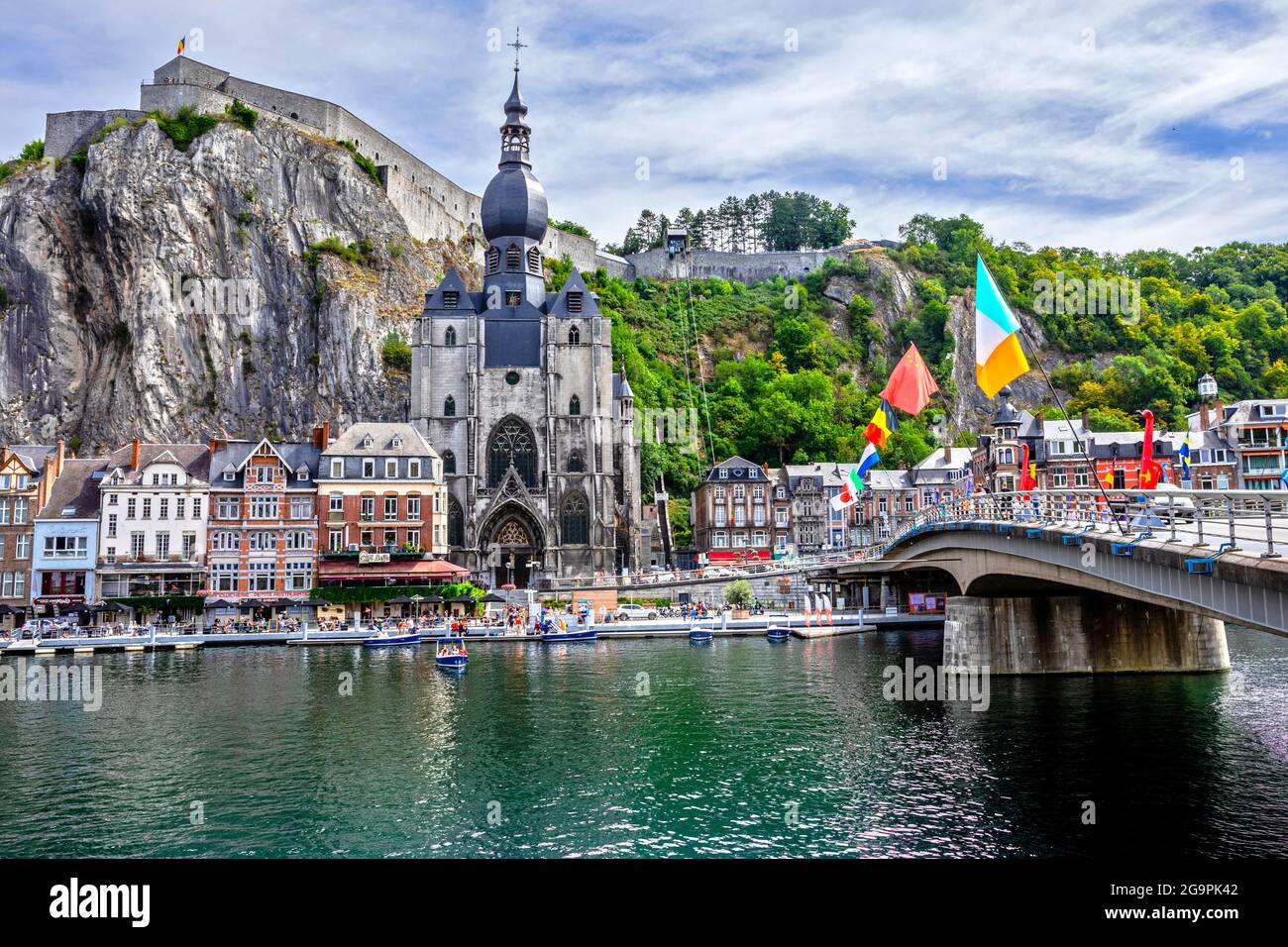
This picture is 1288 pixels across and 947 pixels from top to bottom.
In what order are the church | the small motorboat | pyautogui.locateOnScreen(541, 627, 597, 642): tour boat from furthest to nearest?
the church
pyautogui.locateOnScreen(541, 627, 597, 642): tour boat
the small motorboat

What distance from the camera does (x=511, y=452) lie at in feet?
266

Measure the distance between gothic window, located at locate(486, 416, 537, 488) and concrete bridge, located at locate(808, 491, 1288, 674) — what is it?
126 ft

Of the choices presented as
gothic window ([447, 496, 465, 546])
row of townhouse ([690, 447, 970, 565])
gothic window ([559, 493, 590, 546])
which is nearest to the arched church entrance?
gothic window ([447, 496, 465, 546])

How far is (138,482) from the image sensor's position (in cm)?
6494

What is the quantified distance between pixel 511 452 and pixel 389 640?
89.0ft

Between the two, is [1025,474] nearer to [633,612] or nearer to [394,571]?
[633,612]

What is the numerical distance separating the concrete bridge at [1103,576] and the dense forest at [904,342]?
197ft

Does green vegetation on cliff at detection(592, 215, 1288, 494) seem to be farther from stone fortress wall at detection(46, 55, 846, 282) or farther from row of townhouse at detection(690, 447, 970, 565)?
row of townhouse at detection(690, 447, 970, 565)

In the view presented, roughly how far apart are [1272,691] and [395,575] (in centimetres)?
5166

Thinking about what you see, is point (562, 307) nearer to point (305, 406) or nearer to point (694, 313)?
point (305, 406)

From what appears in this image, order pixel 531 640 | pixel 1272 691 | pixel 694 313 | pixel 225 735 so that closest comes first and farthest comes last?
pixel 225 735 < pixel 1272 691 < pixel 531 640 < pixel 694 313

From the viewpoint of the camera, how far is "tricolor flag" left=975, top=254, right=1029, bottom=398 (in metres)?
24.3
